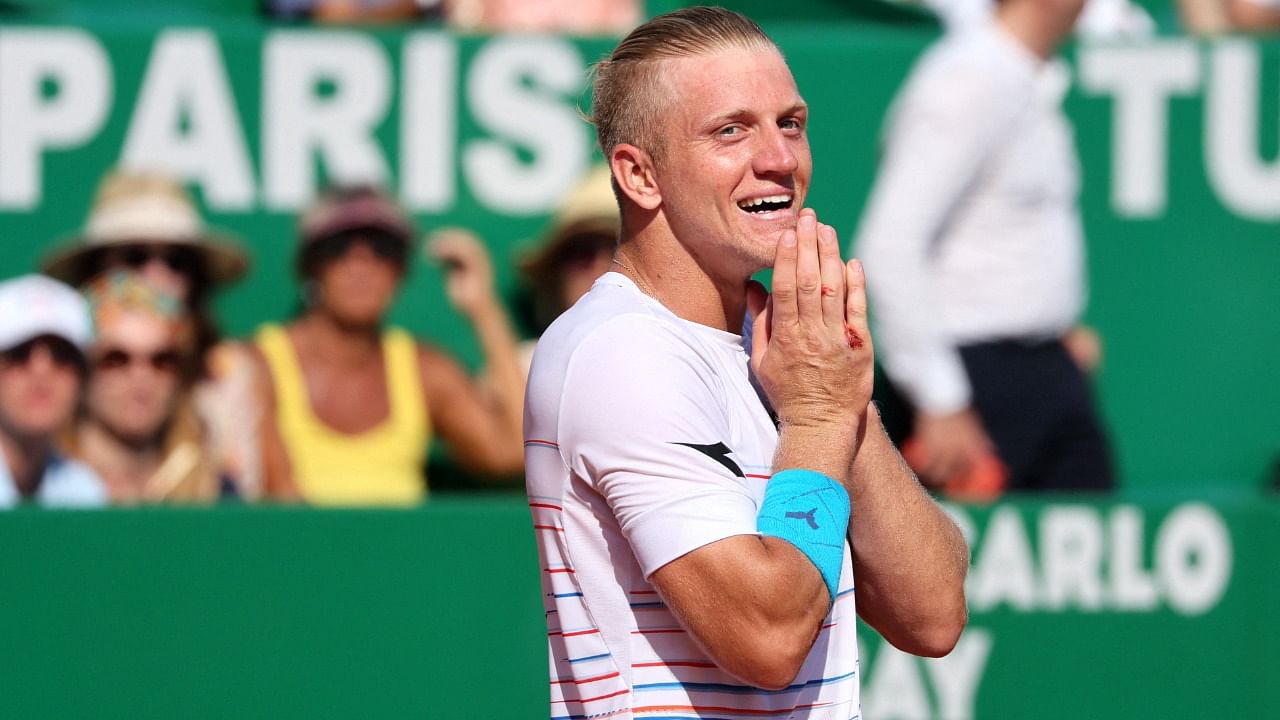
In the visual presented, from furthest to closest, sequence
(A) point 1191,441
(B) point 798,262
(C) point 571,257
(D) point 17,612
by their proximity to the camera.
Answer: (A) point 1191,441
(C) point 571,257
(D) point 17,612
(B) point 798,262

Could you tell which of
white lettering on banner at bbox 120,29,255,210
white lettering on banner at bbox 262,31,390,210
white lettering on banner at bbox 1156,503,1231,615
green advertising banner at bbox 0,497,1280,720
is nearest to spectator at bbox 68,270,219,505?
green advertising banner at bbox 0,497,1280,720

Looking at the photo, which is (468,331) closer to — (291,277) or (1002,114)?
(291,277)

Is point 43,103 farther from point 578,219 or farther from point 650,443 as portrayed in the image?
point 650,443

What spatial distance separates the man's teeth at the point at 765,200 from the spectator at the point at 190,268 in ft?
9.60

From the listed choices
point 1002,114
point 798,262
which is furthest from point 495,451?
point 798,262

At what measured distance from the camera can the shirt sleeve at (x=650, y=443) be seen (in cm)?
185

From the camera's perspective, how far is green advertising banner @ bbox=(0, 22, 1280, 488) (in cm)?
527

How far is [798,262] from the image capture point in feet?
6.48

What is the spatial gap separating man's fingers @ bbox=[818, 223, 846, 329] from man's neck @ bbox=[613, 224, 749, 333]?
145mm

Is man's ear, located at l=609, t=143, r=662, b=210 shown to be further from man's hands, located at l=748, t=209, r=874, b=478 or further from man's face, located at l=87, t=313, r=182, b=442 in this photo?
man's face, located at l=87, t=313, r=182, b=442

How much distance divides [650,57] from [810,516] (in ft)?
1.90

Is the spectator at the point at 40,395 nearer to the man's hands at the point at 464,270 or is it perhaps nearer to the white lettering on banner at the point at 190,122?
the white lettering on banner at the point at 190,122

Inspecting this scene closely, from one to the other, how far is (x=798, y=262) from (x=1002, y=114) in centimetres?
290

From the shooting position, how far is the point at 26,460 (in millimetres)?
4535
